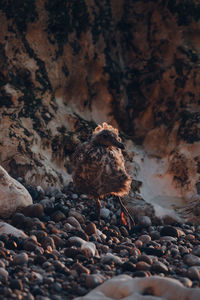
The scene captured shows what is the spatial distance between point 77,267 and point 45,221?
1748mm

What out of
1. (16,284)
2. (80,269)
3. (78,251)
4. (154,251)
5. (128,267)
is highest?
(154,251)

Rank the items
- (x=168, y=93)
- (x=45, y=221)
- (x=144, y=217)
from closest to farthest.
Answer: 1. (x=45, y=221)
2. (x=144, y=217)
3. (x=168, y=93)

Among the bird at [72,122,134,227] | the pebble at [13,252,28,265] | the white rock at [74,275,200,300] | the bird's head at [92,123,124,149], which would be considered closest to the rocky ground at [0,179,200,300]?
the pebble at [13,252,28,265]

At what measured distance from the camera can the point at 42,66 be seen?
8180mm

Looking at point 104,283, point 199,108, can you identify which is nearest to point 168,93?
point 199,108

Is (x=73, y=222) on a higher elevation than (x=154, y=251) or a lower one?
higher

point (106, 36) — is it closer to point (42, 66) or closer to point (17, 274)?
point (42, 66)

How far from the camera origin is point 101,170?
6035mm

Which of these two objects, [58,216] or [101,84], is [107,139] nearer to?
[58,216]

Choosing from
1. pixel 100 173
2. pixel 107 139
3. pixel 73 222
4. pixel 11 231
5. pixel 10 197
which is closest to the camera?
pixel 11 231

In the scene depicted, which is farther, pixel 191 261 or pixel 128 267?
pixel 191 261

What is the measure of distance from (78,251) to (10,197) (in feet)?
4.88

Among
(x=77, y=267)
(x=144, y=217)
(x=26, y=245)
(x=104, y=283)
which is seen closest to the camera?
(x=104, y=283)

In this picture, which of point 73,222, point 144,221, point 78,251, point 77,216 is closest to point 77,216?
point 77,216
